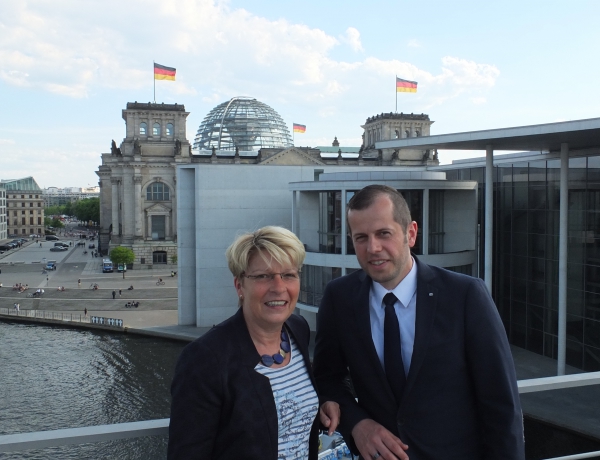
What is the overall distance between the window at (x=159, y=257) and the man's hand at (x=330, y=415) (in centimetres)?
6804

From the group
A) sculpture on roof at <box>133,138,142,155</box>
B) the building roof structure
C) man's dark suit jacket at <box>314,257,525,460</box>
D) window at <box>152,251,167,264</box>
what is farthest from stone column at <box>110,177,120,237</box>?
man's dark suit jacket at <box>314,257,525,460</box>

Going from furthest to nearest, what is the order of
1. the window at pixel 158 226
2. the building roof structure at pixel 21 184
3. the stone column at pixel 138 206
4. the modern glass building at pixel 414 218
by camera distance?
the building roof structure at pixel 21 184 → the window at pixel 158 226 → the stone column at pixel 138 206 → the modern glass building at pixel 414 218

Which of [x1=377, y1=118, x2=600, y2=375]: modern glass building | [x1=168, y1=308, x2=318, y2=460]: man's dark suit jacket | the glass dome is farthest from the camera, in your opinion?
the glass dome

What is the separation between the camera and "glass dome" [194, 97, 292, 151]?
293ft

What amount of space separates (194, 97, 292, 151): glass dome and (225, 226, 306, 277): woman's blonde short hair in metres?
85.1

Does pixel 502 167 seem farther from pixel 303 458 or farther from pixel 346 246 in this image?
pixel 303 458

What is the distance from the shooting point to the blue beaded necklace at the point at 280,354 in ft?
10.5

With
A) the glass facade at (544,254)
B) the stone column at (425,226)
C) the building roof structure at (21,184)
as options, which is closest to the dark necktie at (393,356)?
the glass facade at (544,254)

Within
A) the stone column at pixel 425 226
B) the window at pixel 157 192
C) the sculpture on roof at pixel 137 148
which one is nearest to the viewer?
the stone column at pixel 425 226

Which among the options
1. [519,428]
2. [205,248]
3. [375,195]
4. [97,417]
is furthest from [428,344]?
[205,248]

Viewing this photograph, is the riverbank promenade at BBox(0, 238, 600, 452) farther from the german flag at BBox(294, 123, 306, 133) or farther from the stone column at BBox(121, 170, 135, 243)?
the german flag at BBox(294, 123, 306, 133)

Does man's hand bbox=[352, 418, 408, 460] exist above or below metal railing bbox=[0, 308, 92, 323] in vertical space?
above

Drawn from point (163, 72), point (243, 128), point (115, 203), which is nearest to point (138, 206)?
point (115, 203)

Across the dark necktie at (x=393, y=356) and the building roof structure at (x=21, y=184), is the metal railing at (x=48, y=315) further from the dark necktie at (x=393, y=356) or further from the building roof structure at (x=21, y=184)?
the building roof structure at (x=21, y=184)
